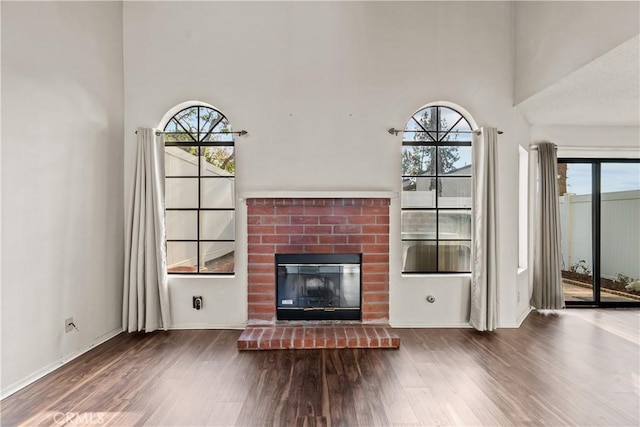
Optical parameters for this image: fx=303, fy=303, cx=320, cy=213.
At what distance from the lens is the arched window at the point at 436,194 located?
338 cm

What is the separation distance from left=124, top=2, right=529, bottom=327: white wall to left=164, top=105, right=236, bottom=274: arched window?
21 centimetres

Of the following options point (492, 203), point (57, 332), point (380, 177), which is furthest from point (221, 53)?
point (492, 203)

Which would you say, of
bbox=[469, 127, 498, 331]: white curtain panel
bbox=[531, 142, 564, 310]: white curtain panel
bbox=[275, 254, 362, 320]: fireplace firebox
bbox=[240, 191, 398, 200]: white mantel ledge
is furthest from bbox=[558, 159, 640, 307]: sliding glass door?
bbox=[275, 254, 362, 320]: fireplace firebox

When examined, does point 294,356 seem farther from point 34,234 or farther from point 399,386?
point 34,234

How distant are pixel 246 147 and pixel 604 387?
3.52 m

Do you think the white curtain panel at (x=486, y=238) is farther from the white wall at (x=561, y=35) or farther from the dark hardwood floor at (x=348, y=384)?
the white wall at (x=561, y=35)

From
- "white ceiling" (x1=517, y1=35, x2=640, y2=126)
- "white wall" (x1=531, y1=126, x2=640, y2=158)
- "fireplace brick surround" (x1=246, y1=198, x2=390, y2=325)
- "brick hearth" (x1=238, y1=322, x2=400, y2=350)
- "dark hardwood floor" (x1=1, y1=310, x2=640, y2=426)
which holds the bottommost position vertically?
"dark hardwood floor" (x1=1, y1=310, x2=640, y2=426)

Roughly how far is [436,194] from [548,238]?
5.18ft

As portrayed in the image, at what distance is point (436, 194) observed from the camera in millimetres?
3400

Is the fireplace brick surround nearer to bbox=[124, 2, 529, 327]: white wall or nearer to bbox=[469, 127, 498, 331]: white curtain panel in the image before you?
bbox=[124, 2, 529, 327]: white wall

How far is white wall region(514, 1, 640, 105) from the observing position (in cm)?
206

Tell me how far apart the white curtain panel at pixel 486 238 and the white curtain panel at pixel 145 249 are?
321cm

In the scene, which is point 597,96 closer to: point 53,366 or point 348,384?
point 348,384

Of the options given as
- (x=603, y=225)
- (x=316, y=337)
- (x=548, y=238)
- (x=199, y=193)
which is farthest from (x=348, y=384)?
(x=603, y=225)
